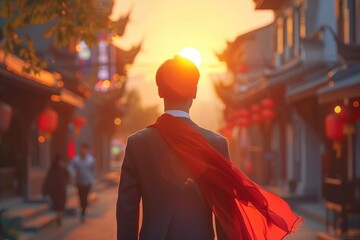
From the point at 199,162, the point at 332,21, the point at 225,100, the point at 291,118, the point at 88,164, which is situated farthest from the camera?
the point at 225,100

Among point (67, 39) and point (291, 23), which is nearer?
point (67, 39)

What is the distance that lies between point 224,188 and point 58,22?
544 centimetres

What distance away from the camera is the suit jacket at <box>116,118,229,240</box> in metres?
3.87

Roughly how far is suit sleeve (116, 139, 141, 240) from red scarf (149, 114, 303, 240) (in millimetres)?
259

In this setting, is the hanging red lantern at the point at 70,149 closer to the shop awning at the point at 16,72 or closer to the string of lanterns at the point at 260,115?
the shop awning at the point at 16,72

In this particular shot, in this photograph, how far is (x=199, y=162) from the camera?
387cm

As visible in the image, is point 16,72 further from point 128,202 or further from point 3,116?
point 128,202

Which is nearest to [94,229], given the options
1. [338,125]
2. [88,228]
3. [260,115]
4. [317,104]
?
[88,228]

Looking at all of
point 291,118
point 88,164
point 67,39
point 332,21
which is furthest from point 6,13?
point 291,118

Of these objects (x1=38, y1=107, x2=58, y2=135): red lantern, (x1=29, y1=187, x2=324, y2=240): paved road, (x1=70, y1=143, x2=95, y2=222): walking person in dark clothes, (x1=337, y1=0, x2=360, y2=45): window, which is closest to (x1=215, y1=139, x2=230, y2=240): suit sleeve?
(x1=29, y1=187, x2=324, y2=240): paved road

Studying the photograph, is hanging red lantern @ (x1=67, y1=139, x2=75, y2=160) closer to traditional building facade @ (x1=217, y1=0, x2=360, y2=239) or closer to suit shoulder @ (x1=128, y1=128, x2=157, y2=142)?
traditional building facade @ (x1=217, y1=0, x2=360, y2=239)

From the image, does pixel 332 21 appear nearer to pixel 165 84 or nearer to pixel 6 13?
pixel 6 13

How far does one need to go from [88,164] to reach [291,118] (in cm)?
1029

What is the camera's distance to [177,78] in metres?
3.98
